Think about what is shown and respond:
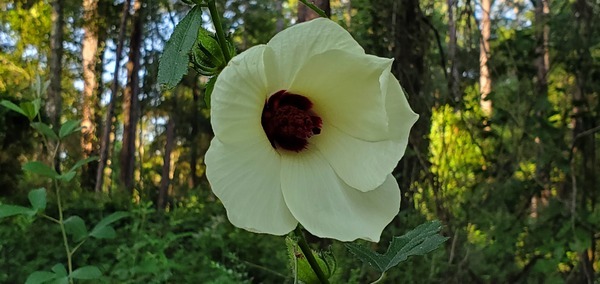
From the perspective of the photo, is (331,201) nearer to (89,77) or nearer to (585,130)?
(585,130)

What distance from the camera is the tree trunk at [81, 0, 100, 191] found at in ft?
25.3

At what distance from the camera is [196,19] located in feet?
1.39

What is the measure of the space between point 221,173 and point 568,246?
8.39 ft

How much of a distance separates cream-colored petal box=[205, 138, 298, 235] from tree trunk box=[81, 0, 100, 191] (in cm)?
766

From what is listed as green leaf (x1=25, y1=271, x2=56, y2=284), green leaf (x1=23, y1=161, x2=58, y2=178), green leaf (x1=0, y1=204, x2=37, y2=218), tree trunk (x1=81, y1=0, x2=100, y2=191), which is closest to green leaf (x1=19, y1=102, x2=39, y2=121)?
green leaf (x1=23, y1=161, x2=58, y2=178)

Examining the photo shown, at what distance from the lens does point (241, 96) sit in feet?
1.26

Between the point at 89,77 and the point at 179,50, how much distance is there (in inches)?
319

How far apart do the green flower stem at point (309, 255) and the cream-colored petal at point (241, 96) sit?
75 mm

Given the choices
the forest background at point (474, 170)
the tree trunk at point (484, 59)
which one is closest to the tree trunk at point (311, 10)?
the forest background at point (474, 170)

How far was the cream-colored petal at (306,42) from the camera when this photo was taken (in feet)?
1.25

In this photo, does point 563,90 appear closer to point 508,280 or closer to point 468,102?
point 468,102

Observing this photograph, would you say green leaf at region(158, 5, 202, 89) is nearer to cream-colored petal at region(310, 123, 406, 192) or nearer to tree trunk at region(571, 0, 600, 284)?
cream-colored petal at region(310, 123, 406, 192)

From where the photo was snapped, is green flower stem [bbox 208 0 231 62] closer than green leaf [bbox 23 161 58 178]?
Yes

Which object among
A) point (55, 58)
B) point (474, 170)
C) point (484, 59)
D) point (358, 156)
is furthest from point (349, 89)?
point (55, 58)
